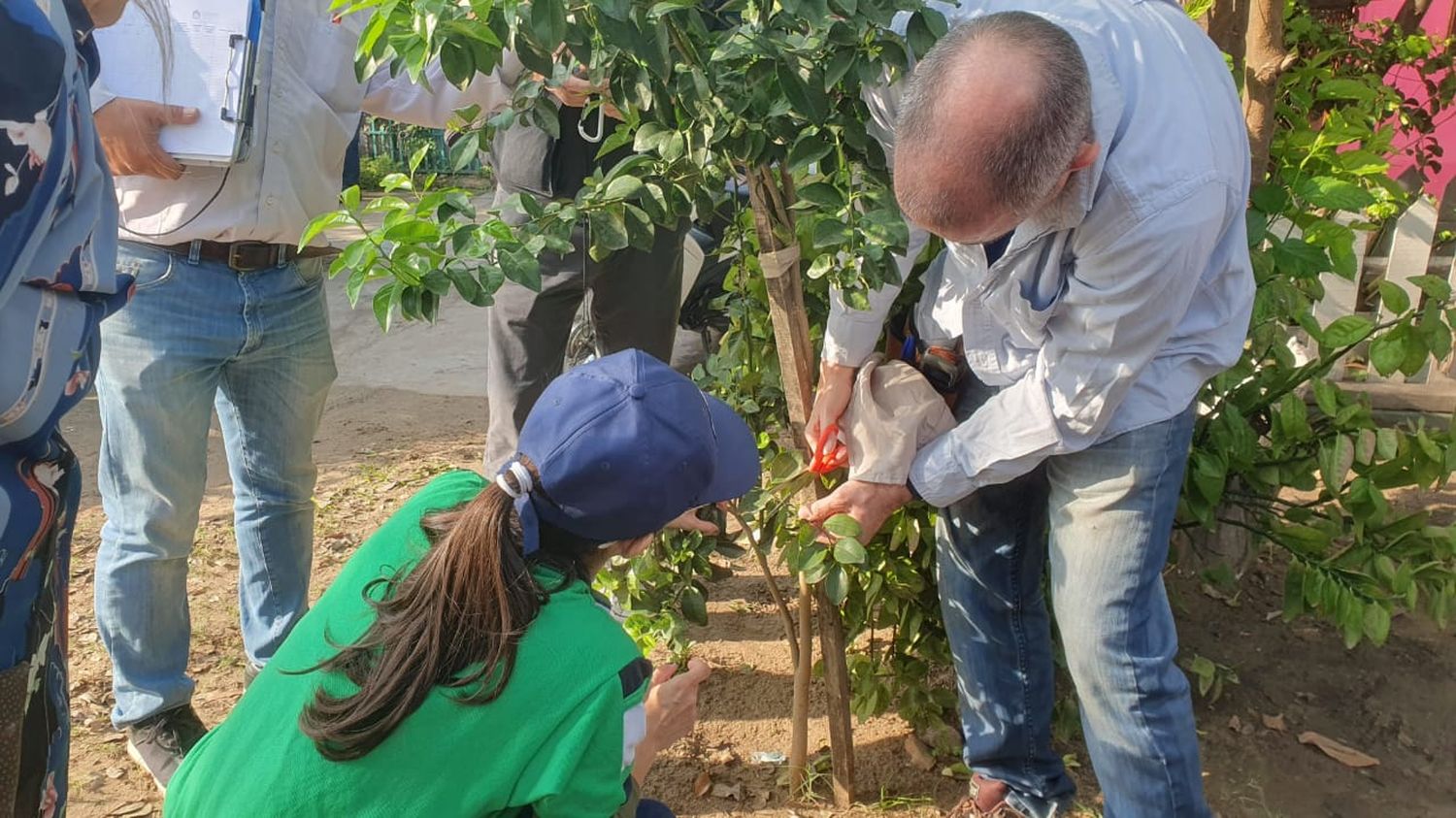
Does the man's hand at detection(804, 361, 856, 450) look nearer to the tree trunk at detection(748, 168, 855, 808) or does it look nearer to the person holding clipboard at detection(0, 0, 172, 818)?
the tree trunk at detection(748, 168, 855, 808)

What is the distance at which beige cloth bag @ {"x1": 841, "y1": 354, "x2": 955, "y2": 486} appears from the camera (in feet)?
6.79

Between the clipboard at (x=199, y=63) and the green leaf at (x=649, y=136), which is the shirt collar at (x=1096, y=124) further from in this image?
the clipboard at (x=199, y=63)

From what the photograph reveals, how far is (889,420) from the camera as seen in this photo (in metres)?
2.09

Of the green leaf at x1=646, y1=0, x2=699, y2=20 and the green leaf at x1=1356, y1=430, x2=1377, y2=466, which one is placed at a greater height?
the green leaf at x1=646, y1=0, x2=699, y2=20

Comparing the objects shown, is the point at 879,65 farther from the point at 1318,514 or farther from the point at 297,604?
the point at 297,604

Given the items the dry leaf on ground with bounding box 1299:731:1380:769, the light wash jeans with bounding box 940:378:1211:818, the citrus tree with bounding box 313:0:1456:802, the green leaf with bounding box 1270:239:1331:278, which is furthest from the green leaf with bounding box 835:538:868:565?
the dry leaf on ground with bounding box 1299:731:1380:769

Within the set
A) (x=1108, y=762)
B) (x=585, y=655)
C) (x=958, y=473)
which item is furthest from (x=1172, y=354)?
(x=585, y=655)

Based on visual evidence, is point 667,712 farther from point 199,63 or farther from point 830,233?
point 199,63

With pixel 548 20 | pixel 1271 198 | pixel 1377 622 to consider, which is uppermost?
pixel 548 20

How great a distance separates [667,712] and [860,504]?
21.3 inches

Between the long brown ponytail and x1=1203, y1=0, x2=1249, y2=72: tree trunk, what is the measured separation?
210cm

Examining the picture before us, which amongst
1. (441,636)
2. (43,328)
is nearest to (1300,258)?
(441,636)

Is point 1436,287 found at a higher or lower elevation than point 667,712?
higher

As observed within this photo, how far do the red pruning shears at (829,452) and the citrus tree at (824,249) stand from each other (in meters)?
0.04
